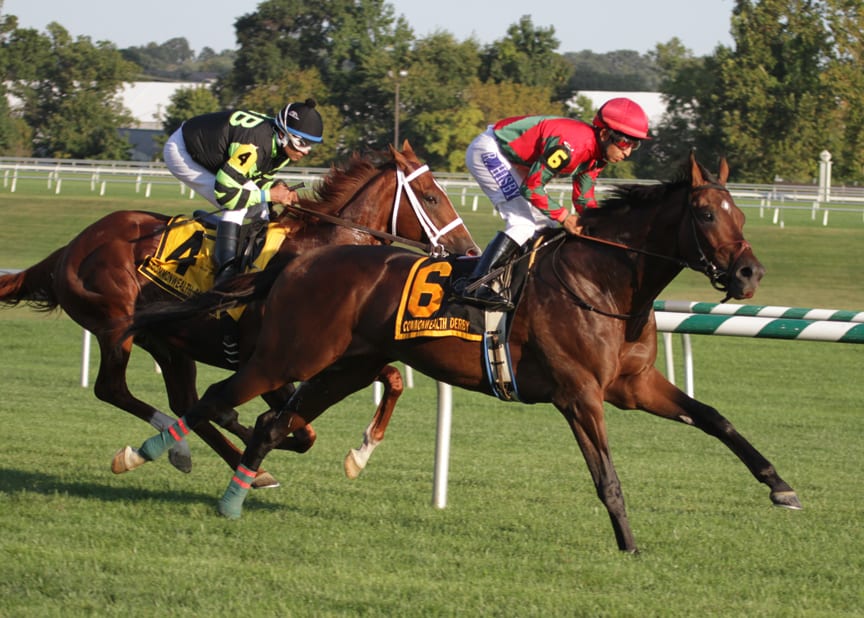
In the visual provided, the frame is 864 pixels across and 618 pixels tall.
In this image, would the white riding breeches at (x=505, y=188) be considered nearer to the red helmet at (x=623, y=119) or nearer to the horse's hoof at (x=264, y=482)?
the red helmet at (x=623, y=119)

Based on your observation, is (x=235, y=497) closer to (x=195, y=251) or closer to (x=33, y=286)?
(x=195, y=251)

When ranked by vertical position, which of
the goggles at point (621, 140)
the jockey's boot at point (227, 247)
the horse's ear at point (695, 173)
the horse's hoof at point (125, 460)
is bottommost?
the horse's hoof at point (125, 460)

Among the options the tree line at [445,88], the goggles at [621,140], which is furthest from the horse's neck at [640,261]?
the tree line at [445,88]

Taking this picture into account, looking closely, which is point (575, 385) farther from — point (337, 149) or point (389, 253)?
point (337, 149)

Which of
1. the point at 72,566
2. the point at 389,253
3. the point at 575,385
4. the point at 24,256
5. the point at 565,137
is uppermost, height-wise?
the point at 565,137

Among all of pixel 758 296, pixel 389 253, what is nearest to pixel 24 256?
pixel 758 296

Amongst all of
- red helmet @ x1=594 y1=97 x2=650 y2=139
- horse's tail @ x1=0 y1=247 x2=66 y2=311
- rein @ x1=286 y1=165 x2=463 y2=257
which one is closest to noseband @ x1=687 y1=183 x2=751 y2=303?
red helmet @ x1=594 y1=97 x2=650 y2=139

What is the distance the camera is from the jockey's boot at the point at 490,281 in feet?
17.8

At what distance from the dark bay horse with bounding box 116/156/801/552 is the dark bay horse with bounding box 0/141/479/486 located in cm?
83

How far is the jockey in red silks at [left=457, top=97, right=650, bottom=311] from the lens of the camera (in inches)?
214

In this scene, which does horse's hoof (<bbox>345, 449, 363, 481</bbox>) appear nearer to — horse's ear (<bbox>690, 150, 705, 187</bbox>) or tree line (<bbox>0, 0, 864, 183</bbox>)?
horse's ear (<bbox>690, 150, 705, 187</bbox>)

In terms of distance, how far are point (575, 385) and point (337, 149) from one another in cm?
5048

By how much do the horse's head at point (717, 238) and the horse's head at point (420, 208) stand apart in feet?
6.37

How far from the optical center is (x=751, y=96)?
49531mm
